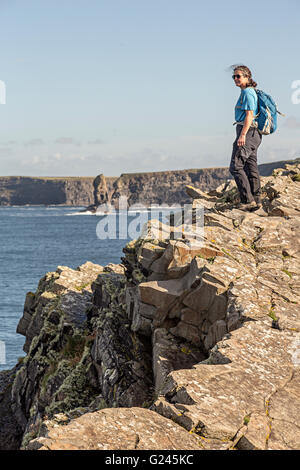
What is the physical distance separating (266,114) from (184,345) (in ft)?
25.7

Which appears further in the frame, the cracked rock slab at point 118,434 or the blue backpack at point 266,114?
the blue backpack at point 266,114

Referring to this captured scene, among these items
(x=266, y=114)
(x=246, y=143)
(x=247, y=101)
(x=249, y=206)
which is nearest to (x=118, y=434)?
(x=247, y=101)

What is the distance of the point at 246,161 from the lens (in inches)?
645

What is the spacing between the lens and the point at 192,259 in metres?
12.9

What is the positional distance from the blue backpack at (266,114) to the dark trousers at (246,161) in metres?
0.29

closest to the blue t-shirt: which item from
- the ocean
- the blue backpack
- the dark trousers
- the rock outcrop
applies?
the blue backpack

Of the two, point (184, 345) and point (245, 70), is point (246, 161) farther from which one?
point (184, 345)

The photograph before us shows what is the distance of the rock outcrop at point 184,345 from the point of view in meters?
7.09

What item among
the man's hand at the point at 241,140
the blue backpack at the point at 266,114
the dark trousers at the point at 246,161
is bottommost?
the dark trousers at the point at 246,161

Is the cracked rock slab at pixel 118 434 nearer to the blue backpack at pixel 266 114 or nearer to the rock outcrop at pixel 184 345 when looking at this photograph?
the rock outcrop at pixel 184 345

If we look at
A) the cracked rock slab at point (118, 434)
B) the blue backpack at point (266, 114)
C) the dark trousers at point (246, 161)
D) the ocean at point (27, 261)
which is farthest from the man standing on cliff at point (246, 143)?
the ocean at point (27, 261)

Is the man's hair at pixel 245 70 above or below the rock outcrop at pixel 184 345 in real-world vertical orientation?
above
